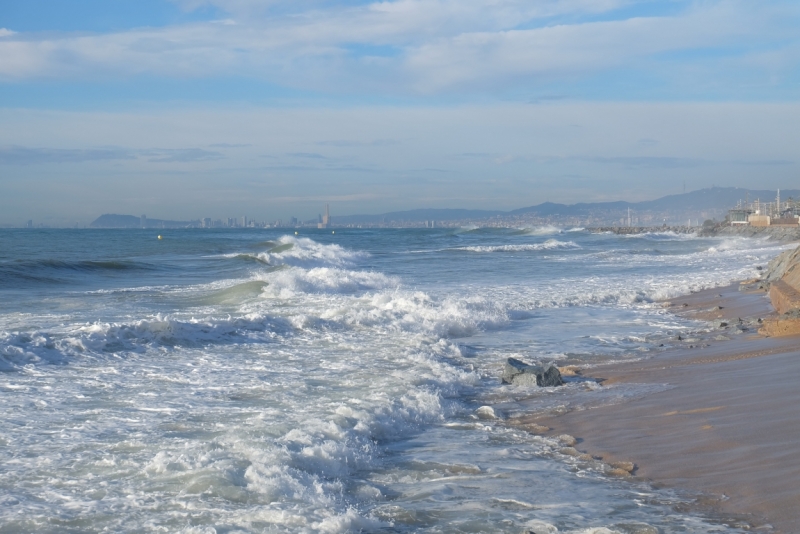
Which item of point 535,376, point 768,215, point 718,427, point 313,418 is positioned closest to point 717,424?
point 718,427

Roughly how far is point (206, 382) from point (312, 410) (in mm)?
2071

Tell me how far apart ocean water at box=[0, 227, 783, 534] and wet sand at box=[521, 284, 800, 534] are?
1.05 feet

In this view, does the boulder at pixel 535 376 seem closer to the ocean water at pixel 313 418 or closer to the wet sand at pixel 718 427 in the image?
the ocean water at pixel 313 418

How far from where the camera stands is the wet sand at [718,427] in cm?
500

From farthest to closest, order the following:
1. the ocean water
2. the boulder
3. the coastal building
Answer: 1. the coastal building
2. the boulder
3. the ocean water

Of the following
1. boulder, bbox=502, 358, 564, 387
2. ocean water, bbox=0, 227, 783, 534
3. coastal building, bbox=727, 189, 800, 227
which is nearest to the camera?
ocean water, bbox=0, 227, 783, 534

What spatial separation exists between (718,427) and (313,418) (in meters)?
3.54

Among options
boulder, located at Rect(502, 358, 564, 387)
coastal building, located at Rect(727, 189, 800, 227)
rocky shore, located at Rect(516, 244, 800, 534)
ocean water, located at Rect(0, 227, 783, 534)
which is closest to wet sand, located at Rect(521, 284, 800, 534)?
rocky shore, located at Rect(516, 244, 800, 534)

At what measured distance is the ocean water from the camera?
4930 millimetres

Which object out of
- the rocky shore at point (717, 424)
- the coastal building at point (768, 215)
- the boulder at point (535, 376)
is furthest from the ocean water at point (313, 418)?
the coastal building at point (768, 215)

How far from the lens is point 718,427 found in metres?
6.41

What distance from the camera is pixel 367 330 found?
46.3 feet

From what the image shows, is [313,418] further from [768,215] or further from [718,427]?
[768,215]

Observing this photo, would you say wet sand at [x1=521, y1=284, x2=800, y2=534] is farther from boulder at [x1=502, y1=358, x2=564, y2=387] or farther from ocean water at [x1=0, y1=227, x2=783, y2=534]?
boulder at [x1=502, y1=358, x2=564, y2=387]
